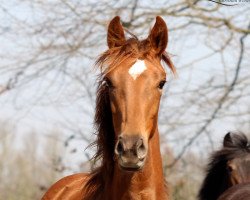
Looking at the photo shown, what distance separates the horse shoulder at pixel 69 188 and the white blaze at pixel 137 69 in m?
1.43

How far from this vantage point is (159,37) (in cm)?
441

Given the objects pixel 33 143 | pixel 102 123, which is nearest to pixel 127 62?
pixel 102 123

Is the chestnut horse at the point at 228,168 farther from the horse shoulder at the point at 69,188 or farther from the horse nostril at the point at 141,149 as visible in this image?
the horse nostril at the point at 141,149

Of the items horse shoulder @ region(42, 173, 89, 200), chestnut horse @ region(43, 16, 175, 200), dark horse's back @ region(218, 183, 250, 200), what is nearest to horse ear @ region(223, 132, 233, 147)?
dark horse's back @ region(218, 183, 250, 200)

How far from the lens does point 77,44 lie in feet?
35.2

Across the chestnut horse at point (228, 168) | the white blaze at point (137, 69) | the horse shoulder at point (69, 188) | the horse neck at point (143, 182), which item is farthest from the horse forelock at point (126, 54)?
the chestnut horse at point (228, 168)

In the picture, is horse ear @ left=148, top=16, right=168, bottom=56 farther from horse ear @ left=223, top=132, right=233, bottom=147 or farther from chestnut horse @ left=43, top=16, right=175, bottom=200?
horse ear @ left=223, top=132, right=233, bottom=147

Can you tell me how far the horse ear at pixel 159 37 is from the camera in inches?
173

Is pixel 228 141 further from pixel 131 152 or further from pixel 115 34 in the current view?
pixel 131 152

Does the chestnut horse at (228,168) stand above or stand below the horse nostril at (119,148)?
below

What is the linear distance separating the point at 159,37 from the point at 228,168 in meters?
3.48

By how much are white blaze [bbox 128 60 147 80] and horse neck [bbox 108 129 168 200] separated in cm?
46

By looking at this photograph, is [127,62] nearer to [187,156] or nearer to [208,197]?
[208,197]

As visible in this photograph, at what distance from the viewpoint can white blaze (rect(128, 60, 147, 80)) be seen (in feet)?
13.3
